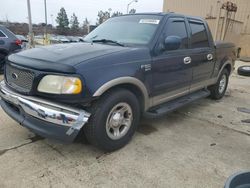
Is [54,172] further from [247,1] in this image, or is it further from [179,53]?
[247,1]

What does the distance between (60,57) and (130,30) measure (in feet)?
4.67

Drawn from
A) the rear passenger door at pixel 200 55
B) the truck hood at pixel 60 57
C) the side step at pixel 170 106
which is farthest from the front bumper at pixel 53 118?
the rear passenger door at pixel 200 55

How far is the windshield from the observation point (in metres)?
3.63

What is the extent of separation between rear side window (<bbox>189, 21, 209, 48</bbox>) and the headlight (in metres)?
2.59

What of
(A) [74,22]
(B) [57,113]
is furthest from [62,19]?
(B) [57,113]

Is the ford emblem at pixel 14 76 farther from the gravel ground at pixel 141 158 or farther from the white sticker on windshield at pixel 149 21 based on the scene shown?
the white sticker on windshield at pixel 149 21

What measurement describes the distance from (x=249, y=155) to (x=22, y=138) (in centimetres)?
313

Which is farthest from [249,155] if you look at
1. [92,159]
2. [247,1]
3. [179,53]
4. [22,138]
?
[247,1]

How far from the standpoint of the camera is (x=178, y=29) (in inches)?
161

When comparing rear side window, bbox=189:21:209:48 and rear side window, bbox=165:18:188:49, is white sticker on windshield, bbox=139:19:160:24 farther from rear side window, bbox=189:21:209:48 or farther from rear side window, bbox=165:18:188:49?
rear side window, bbox=189:21:209:48

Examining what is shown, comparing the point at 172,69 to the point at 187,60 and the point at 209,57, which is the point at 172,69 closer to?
the point at 187,60

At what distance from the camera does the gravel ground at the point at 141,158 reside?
2619mm

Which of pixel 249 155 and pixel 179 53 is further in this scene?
pixel 179 53

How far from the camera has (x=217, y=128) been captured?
4148 mm
